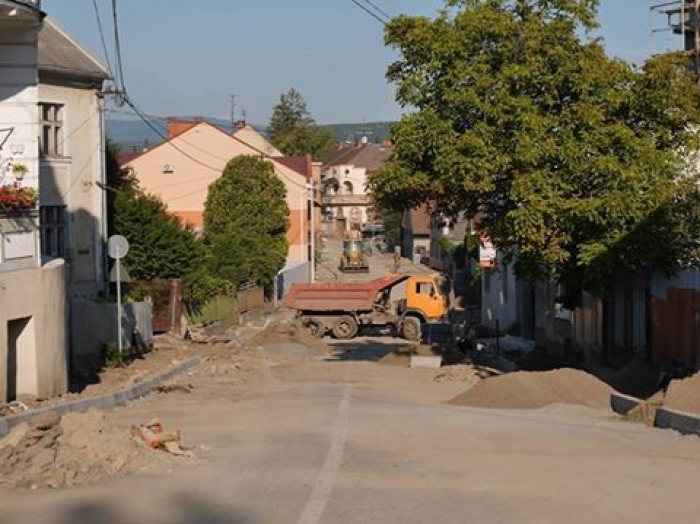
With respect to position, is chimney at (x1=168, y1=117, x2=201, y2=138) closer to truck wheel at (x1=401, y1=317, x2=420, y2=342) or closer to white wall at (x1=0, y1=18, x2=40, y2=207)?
truck wheel at (x1=401, y1=317, x2=420, y2=342)

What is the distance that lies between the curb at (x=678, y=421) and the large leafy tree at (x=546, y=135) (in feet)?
22.6

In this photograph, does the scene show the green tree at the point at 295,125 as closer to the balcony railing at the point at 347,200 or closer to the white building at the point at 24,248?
the balcony railing at the point at 347,200

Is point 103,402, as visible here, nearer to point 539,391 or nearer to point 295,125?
point 539,391

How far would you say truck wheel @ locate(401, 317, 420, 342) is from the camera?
46.6m

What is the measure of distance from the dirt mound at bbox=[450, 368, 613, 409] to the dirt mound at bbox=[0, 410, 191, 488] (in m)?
10.0

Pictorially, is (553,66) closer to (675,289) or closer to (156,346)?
(675,289)

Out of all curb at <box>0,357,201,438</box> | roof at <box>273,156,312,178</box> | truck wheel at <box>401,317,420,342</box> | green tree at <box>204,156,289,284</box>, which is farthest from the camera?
roof at <box>273,156,312,178</box>

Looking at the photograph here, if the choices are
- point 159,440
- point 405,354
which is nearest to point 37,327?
point 159,440

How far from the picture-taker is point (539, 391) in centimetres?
2186

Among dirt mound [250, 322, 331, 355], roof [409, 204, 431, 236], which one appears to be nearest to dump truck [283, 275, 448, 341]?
dirt mound [250, 322, 331, 355]

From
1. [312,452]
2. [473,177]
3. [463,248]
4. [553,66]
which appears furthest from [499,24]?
[463,248]

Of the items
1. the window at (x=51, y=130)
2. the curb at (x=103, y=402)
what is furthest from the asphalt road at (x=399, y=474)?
the window at (x=51, y=130)

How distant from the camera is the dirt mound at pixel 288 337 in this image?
135 ft

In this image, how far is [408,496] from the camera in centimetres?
1086
